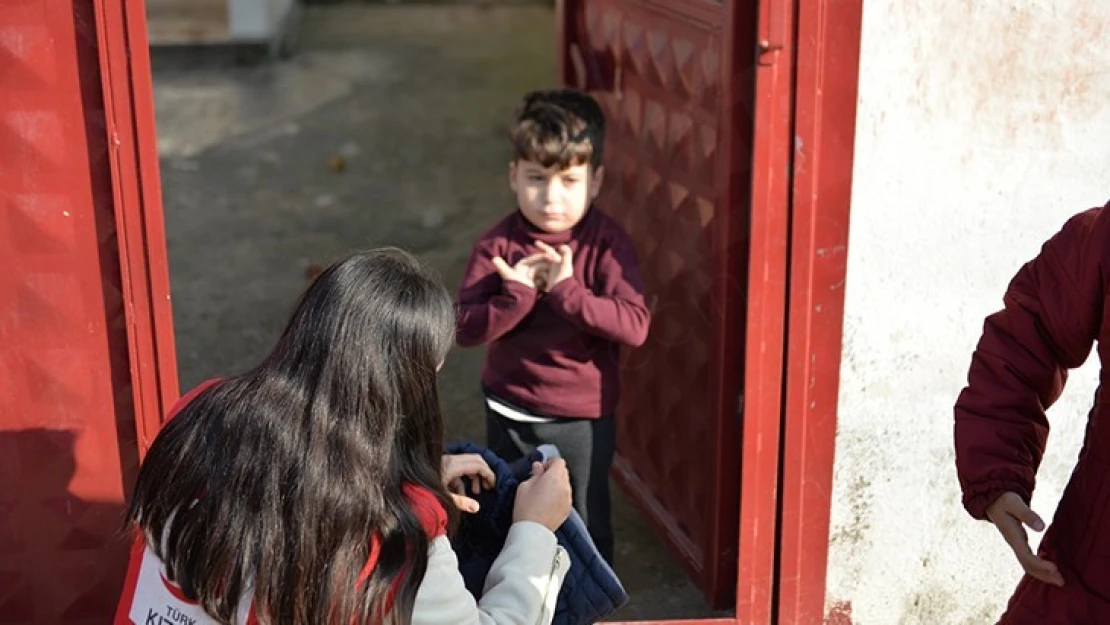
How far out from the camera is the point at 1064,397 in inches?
147

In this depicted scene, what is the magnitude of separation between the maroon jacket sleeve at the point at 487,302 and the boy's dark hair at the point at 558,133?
0.92 ft

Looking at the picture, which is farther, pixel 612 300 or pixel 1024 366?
pixel 612 300

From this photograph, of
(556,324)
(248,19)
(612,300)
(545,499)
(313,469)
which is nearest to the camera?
(313,469)

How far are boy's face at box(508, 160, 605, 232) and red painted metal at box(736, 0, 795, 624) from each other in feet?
1.44

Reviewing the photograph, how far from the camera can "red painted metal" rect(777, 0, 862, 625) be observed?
336 cm

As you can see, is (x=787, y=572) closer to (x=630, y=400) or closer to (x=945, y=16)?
(x=630, y=400)

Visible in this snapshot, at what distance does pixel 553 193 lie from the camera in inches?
143

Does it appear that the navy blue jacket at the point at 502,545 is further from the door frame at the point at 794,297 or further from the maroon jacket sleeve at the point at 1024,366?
the door frame at the point at 794,297

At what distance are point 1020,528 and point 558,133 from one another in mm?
1547

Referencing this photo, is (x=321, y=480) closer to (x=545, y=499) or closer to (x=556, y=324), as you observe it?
(x=545, y=499)

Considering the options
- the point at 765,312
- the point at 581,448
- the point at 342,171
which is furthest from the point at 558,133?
the point at 342,171

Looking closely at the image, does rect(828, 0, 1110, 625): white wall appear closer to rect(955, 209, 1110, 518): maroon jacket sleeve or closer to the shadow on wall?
rect(955, 209, 1110, 518): maroon jacket sleeve

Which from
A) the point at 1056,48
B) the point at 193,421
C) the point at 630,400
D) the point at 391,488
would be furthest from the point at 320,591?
the point at 630,400

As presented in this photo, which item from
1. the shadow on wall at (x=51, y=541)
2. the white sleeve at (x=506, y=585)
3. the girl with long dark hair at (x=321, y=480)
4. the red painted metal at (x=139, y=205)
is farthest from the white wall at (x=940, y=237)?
the shadow on wall at (x=51, y=541)
